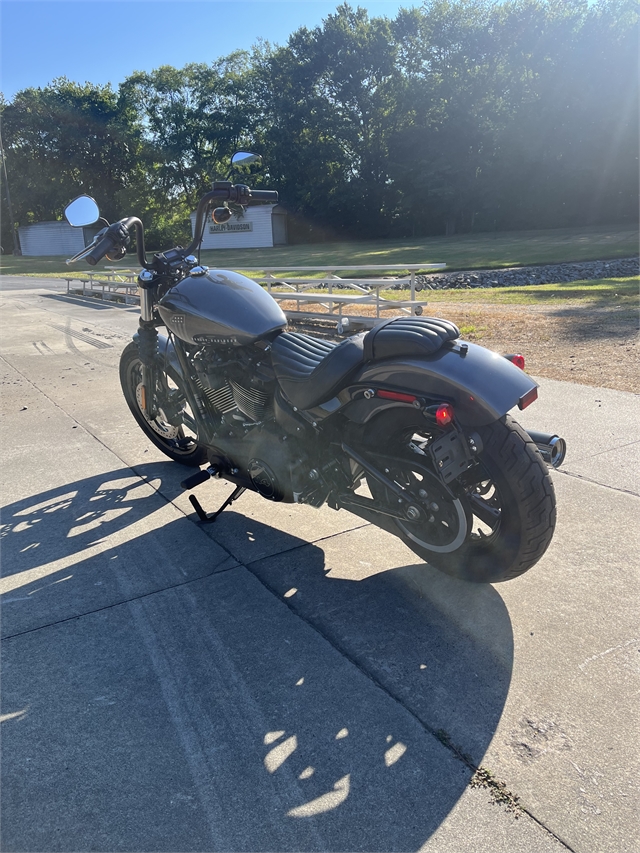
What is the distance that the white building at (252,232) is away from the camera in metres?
47.6

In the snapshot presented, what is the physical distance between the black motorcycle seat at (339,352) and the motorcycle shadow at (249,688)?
0.92m

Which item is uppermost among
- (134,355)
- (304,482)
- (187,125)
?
(187,125)

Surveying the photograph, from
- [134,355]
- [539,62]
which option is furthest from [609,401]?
[539,62]

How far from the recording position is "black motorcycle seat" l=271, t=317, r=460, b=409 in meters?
2.80

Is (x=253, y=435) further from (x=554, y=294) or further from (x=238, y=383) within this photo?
(x=554, y=294)

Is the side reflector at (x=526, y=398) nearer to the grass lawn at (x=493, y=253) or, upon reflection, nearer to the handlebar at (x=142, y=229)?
the handlebar at (x=142, y=229)

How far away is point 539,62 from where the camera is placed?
43219 millimetres

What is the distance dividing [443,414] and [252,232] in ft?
157

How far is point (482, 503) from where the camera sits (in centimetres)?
278

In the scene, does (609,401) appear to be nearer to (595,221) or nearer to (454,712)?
(454,712)

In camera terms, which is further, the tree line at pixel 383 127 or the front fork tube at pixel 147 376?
the tree line at pixel 383 127

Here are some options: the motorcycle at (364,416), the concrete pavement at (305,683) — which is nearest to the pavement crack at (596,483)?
the concrete pavement at (305,683)

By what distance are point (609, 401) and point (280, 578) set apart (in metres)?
3.90

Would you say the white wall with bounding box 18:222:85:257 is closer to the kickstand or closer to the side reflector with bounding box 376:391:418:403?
the kickstand
